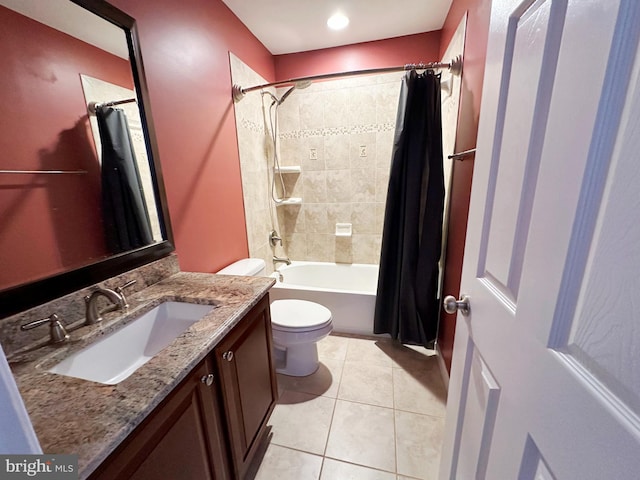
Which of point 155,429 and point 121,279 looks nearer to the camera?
point 155,429

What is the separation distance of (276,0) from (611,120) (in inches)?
84.4

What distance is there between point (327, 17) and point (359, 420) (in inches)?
109

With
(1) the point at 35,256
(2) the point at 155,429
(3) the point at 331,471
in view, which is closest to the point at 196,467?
(2) the point at 155,429

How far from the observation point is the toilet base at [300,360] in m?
1.77

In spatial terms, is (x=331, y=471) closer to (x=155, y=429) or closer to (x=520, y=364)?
(x=155, y=429)

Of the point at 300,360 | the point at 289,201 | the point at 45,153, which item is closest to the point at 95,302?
the point at 45,153

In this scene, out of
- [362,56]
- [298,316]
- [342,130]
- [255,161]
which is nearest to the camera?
[298,316]

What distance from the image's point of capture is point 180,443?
72cm

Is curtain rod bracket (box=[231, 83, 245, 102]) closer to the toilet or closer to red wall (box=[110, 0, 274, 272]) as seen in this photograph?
red wall (box=[110, 0, 274, 272])

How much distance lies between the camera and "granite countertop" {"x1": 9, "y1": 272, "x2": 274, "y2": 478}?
500mm

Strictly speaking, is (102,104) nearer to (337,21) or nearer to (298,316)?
(298,316)

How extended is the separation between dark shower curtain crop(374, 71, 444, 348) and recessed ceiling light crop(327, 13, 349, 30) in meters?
0.78

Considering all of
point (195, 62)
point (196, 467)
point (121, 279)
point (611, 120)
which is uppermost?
point (195, 62)

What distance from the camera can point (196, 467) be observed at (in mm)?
781
